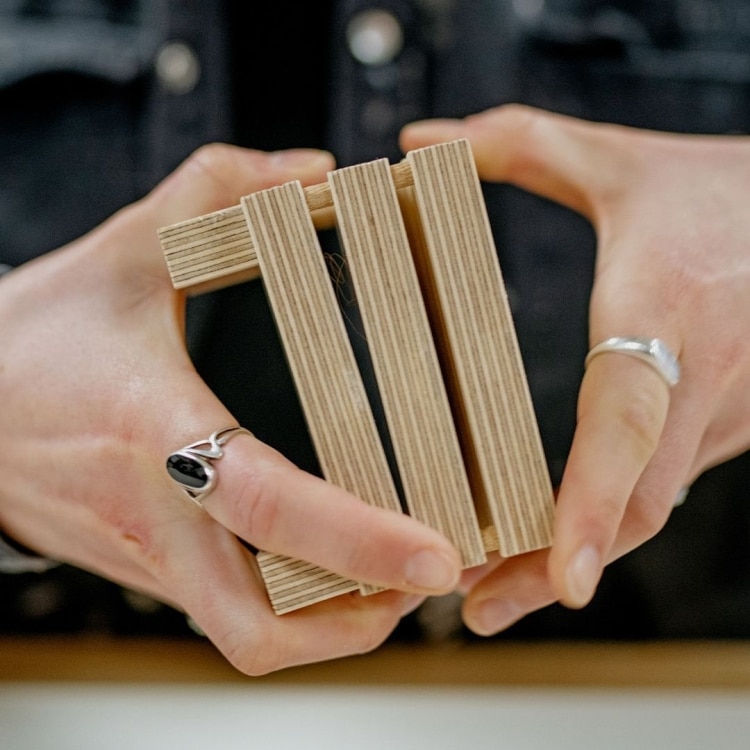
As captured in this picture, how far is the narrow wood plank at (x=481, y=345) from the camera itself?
450mm

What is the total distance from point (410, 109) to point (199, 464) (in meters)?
0.53

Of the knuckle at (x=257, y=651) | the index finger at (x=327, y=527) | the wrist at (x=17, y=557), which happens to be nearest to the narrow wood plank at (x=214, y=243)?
the index finger at (x=327, y=527)

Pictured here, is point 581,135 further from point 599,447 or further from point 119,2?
point 119,2

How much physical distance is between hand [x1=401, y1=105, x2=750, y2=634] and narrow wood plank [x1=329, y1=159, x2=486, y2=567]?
0.21 ft

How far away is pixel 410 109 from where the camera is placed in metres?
0.87

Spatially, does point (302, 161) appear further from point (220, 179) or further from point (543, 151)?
point (543, 151)

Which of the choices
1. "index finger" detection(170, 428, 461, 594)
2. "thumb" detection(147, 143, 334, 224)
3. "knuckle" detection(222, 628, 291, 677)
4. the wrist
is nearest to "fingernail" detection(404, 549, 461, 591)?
"index finger" detection(170, 428, 461, 594)

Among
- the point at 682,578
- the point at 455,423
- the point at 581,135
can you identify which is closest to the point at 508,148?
the point at 581,135

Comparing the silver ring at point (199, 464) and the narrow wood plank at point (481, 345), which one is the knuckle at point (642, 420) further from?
the silver ring at point (199, 464)

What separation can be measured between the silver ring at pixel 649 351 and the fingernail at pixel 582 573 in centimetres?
13

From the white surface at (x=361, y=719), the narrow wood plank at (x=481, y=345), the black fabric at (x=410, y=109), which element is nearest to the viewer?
the narrow wood plank at (x=481, y=345)

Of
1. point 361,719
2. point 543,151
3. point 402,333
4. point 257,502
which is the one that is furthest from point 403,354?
point 361,719

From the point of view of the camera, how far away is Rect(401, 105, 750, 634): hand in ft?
1.60

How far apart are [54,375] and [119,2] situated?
52 cm
